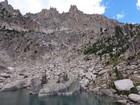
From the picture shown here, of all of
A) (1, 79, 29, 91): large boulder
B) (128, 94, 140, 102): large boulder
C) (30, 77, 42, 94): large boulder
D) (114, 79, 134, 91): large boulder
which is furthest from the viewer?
Result: (1, 79, 29, 91): large boulder

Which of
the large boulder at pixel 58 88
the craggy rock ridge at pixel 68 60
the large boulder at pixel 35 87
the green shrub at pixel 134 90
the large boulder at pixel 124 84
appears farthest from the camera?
the large boulder at pixel 35 87

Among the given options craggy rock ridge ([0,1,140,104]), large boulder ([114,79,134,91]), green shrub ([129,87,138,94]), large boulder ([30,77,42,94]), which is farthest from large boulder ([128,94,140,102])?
large boulder ([30,77,42,94])

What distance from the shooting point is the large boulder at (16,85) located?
74.7 metres

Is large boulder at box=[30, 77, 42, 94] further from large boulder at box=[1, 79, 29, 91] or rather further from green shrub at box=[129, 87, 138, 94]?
green shrub at box=[129, 87, 138, 94]

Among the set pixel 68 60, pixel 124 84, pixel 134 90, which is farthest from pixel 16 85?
pixel 134 90

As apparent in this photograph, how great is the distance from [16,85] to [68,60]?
35.1m

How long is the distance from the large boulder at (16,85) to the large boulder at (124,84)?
Answer: 3003 centimetres

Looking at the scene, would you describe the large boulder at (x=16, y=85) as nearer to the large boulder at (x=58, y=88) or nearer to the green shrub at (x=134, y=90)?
the large boulder at (x=58, y=88)

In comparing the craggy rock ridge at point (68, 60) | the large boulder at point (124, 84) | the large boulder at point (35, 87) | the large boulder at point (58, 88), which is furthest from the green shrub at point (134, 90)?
the large boulder at point (35, 87)

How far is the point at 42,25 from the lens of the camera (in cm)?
19812

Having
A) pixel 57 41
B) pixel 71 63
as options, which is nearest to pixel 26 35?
pixel 57 41

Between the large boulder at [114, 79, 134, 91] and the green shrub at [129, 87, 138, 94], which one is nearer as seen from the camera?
the green shrub at [129, 87, 138, 94]

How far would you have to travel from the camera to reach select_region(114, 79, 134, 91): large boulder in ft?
184

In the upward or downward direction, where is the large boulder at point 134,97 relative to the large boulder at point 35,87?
downward
